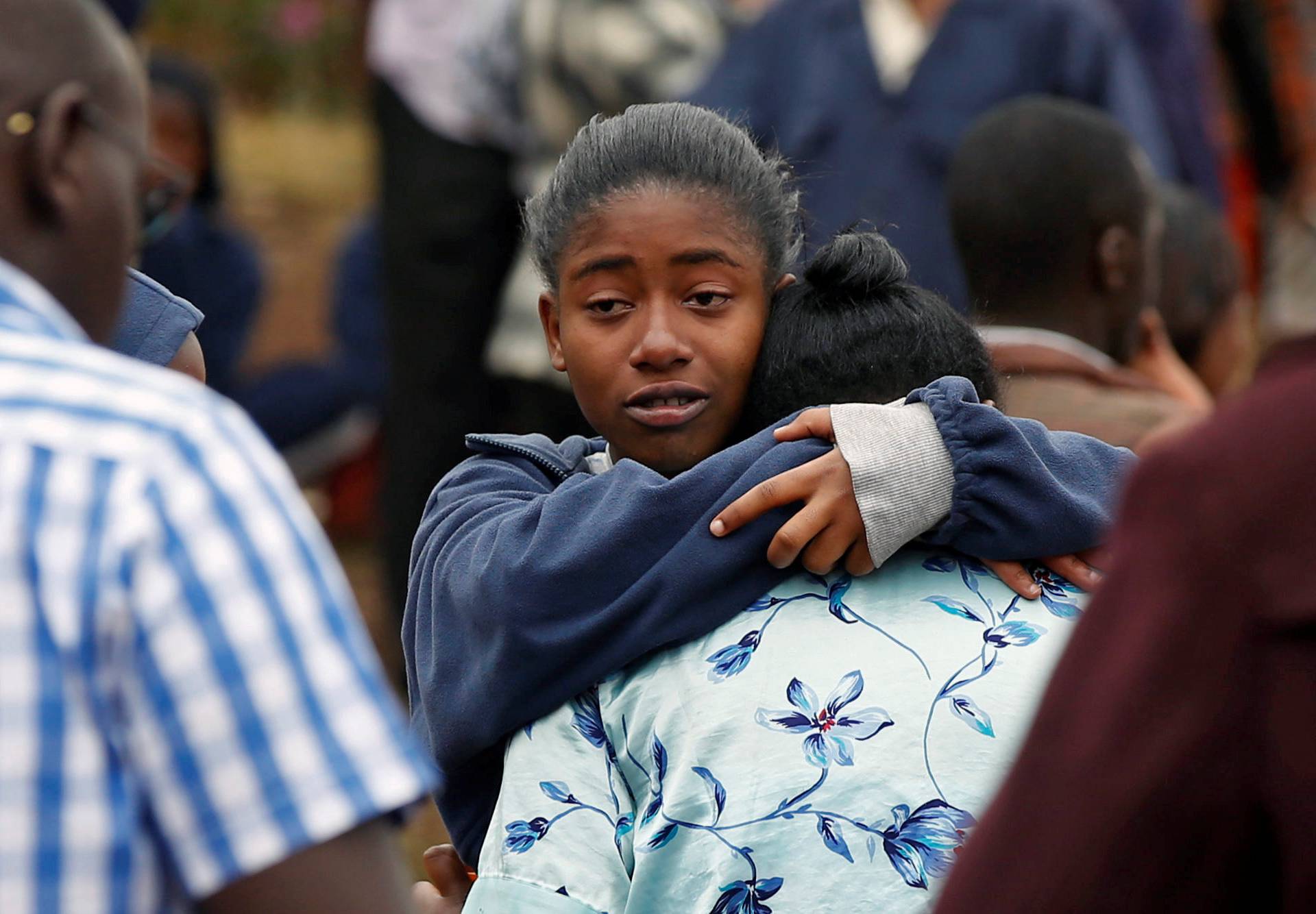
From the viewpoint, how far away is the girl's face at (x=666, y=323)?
2.32m

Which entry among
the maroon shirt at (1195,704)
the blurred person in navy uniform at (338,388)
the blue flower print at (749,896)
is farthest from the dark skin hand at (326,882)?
the blurred person in navy uniform at (338,388)

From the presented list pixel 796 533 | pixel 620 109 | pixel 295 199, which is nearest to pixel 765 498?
pixel 796 533

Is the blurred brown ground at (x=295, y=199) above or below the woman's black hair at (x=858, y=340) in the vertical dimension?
below

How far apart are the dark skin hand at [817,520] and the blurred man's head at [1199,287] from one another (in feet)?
8.71

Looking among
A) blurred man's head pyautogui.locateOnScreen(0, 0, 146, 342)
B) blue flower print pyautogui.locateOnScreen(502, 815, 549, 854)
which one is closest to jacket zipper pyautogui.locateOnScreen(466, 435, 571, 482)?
blue flower print pyautogui.locateOnScreen(502, 815, 549, 854)

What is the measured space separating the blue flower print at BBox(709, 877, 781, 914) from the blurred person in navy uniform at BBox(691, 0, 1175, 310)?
2701mm

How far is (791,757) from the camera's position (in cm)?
181

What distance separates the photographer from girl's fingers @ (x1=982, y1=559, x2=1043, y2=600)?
1.96 m

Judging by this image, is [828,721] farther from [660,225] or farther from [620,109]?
[620,109]

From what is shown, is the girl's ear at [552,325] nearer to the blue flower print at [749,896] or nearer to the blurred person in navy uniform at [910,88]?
the blue flower print at [749,896]

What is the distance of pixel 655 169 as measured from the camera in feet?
7.72

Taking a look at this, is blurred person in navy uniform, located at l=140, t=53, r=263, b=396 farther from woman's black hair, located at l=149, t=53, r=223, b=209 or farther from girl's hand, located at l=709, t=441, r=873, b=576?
girl's hand, located at l=709, t=441, r=873, b=576

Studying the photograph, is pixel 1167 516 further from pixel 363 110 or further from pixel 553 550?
pixel 363 110

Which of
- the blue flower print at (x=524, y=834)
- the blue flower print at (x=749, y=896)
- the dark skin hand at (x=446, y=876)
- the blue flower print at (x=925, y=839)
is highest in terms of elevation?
the blue flower print at (x=925, y=839)
